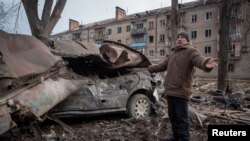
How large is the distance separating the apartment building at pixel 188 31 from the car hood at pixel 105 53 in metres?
31.3

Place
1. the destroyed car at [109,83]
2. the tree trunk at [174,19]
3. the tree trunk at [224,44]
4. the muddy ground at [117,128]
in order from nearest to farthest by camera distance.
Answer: the muddy ground at [117,128] < the destroyed car at [109,83] < the tree trunk at [174,19] < the tree trunk at [224,44]

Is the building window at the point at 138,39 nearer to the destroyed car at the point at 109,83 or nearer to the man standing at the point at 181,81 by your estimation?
the destroyed car at the point at 109,83

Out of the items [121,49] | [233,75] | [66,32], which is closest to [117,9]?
[66,32]

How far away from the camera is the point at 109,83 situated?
750 cm

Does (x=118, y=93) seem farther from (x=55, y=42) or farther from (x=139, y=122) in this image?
(x=55, y=42)

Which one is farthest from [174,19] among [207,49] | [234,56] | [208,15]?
[208,15]

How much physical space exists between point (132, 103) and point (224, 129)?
3521 millimetres

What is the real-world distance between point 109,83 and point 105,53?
745mm

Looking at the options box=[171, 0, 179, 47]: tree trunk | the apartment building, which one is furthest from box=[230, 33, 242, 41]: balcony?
box=[171, 0, 179, 47]: tree trunk

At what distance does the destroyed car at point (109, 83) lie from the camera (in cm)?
666

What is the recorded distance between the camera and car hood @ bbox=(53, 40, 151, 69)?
22.8ft

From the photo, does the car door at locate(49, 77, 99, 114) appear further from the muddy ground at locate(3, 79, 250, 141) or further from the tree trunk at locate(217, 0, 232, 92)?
the tree trunk at locate(217, 0, 232, 92)

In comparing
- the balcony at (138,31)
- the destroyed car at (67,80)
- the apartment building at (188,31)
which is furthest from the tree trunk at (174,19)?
the balcony at (138,31)

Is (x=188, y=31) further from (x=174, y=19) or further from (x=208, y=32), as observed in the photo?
(x=174, y=19)
